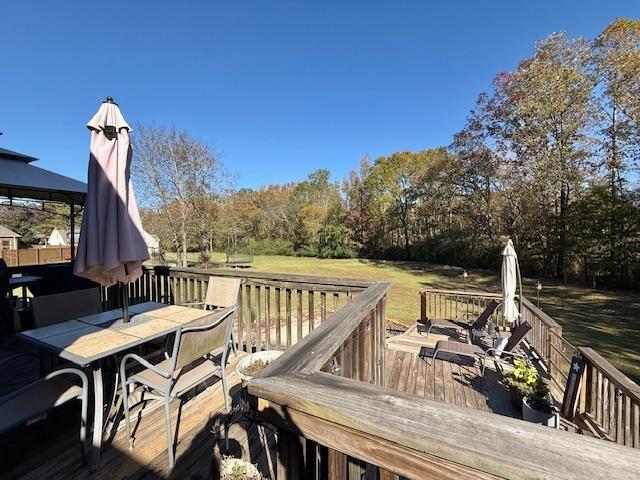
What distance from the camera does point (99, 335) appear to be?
2.37 m

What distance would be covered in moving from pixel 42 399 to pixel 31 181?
3.55m

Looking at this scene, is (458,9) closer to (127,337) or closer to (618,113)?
(618,113)

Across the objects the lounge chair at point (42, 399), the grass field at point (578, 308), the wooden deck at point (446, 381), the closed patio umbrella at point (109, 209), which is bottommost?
the grass field at point (578, 308)

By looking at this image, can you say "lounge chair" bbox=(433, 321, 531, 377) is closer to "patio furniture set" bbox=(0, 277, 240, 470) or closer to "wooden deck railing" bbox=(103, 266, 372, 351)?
"wooden deck railing" bbox=(103, 266, 372, 351)

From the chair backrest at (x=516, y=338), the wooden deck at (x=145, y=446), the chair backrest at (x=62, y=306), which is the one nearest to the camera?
the wooden deck at (x=145, y=446)

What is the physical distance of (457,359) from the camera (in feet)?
15.0

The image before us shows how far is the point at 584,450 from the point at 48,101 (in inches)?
608

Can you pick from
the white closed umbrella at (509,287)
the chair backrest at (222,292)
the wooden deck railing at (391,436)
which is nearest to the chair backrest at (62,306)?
the chair backrest at (222,292)

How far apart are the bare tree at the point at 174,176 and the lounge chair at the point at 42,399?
1364 cm

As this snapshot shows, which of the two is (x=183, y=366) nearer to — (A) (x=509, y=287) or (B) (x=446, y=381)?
(B) (x=446, y=381)

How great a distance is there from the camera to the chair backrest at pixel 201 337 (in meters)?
2.00

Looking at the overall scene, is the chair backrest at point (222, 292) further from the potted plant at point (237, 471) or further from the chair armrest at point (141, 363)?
the potted plant at point (237, 471)

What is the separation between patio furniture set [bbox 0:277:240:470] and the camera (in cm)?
194

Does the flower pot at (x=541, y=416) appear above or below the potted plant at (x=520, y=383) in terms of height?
below
